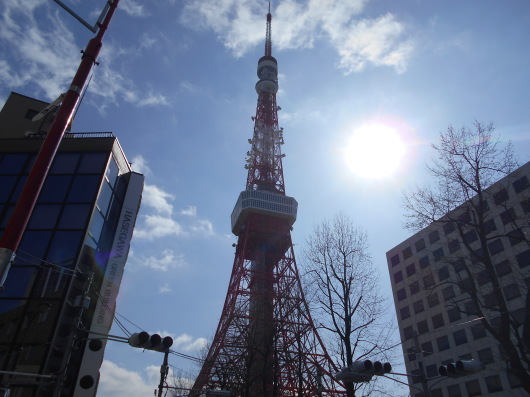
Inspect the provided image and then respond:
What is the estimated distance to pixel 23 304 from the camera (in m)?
14.7

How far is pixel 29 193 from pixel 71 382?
10.7 m

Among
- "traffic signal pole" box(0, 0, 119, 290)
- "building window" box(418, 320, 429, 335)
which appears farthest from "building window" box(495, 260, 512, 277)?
"traffic signal pole" box(0, 0, 119, 290)

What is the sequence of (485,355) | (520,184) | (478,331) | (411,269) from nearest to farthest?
(485,355) < (520,184) < (478,331) < (411,269)

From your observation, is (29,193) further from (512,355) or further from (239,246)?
(239,246)

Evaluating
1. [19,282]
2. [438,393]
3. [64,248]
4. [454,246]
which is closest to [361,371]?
[64,248]

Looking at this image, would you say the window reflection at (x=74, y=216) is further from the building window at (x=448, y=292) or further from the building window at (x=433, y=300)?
the building window at (x=433, y=300)

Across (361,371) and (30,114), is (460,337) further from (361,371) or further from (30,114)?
(30,114)

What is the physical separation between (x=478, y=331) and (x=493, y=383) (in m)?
4.04

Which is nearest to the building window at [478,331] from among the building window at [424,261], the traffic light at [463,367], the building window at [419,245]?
the building window at [424,261]

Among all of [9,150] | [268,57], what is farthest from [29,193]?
[268,57]

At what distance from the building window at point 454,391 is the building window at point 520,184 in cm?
1727

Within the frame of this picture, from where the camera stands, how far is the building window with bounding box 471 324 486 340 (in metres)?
33.8

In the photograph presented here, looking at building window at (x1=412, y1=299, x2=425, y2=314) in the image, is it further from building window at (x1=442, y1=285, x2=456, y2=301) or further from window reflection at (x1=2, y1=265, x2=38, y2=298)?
window reflection at (x1=2, y1=265, x2=38, y2=298)

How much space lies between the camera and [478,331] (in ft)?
113
